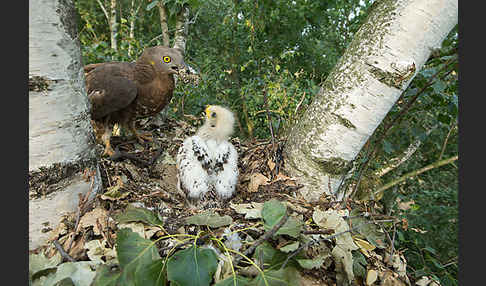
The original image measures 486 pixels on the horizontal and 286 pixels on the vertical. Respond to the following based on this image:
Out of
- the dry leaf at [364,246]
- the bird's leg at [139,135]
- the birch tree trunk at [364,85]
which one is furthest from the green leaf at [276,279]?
the bird's leg at [139,135]

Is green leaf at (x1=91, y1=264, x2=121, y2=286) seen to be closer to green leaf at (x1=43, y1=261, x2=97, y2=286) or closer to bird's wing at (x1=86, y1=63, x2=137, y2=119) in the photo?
green leaf at (x1=43, y1=261, x2=97, y2=286)

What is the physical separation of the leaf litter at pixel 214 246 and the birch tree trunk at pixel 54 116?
80mm

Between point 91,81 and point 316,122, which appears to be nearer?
point 316,122

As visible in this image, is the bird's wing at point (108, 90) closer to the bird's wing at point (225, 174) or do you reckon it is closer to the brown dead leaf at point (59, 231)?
the bird's wing at point (225, 174)

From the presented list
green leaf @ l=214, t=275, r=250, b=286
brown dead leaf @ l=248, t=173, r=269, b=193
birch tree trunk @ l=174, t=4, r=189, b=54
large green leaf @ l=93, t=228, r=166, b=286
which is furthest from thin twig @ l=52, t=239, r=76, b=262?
birch tree trunk @ l=174, t=4, r=189, b=54

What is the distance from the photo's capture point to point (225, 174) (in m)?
1.80

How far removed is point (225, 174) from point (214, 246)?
80 centimetres

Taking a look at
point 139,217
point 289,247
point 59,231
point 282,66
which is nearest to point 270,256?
point 289,247

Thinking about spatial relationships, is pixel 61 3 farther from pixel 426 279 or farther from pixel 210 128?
pixel 426 279

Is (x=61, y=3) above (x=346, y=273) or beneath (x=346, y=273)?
above

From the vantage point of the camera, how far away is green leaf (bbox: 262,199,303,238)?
983mm

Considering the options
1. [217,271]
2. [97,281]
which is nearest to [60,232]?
[97,281]

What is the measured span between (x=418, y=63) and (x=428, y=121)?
6.96ft

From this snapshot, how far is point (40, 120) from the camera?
3.31 ft
